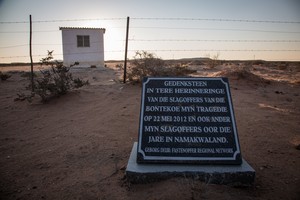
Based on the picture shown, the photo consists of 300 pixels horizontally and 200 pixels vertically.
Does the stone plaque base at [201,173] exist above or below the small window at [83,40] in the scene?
below

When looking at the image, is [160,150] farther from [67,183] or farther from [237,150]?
[67,183]

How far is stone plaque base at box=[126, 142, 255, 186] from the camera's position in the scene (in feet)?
9.73

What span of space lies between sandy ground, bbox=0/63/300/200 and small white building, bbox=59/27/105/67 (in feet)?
43.9

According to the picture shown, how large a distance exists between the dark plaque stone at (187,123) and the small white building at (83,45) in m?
17.4

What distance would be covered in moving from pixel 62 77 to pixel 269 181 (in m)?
6.52

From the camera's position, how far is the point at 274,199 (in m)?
2.78

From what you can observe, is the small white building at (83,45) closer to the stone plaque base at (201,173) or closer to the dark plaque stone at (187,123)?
the dark plaque stone at (187,123)

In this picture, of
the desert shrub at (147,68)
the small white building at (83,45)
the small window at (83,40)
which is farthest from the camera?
the small window at (83,40)

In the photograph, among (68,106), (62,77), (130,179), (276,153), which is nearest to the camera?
(130,179)

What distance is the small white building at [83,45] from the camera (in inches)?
806

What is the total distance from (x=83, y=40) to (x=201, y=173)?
65.3ft

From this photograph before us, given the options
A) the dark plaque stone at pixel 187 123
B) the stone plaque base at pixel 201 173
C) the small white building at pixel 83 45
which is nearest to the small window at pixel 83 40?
the small white building at pixel 83 45

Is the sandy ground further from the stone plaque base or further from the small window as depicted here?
the small window

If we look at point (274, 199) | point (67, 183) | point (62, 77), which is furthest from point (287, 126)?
point (62, 77)
